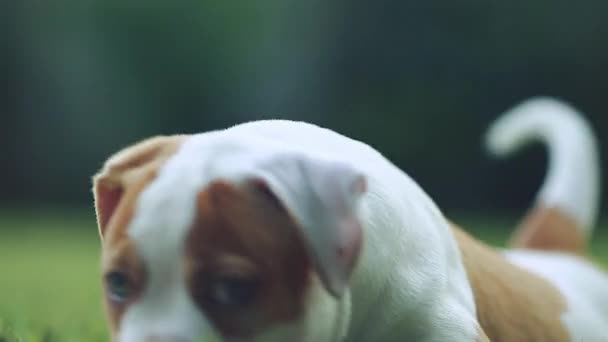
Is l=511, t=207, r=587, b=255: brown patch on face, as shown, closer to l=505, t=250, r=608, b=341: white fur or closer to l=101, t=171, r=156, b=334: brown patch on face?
l=505, t=250, r=608, b=341: white fur

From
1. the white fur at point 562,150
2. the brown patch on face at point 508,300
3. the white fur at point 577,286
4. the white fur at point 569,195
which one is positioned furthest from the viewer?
the white fur at point 562,150

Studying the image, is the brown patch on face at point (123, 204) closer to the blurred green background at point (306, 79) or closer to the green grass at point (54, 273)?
the green grass at point (54, 273)

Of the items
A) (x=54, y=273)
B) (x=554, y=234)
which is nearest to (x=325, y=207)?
(x=554, y=234)

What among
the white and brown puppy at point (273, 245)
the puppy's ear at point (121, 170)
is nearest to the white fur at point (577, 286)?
the white and brown puppy at point (273, 245)

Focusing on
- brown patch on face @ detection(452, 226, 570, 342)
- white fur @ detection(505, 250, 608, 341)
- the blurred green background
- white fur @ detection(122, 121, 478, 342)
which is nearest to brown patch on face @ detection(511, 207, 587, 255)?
white fur @ detection(505, 250, 608, 341)

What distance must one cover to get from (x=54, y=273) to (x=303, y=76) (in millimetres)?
5161

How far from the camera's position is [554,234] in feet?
11.6

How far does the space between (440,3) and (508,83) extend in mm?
1110

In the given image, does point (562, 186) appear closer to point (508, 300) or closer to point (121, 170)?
point (508, 300)

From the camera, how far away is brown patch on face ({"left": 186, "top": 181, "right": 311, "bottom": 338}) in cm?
159

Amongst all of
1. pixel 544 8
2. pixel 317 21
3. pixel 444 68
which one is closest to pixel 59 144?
pixel 317 21

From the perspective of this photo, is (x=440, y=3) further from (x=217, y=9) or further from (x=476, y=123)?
(x=217, y=9)

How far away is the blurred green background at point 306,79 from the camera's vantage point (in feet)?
33.8

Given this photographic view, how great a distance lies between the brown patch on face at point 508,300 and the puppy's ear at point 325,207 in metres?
0.76
